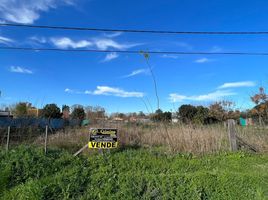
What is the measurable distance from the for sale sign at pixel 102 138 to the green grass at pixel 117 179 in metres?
0.66

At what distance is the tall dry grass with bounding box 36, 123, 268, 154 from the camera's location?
448 inches

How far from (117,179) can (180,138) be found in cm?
505

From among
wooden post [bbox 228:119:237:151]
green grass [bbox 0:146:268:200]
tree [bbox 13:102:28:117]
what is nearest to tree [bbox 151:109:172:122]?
wooden post [bbox 228:119:237:151]

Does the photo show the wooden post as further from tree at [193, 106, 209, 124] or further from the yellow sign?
the yellow sign

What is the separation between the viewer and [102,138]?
1019cm

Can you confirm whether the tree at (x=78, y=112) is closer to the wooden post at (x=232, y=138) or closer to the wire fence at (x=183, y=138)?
the wire fence at (x=183, y=138)

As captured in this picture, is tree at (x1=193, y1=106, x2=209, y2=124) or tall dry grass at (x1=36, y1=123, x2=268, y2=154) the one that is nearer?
tall dry grass at (x1=36, y1=123, x2=268, y2=154)

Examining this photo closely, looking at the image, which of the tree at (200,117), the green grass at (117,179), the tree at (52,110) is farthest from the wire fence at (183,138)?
the tree at (52,110)

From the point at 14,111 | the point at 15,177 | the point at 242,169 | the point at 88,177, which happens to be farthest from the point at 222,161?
the point at 14,111

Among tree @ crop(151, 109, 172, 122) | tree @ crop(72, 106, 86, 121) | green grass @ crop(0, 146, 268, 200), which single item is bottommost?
green grass @ crop(0, 146, 268, 200)

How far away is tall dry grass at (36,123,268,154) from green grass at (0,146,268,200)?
1.83 metres

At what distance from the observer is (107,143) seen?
10.2 meters

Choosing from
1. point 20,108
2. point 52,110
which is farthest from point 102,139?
point 52,110

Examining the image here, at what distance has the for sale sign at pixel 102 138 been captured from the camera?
10.1m
